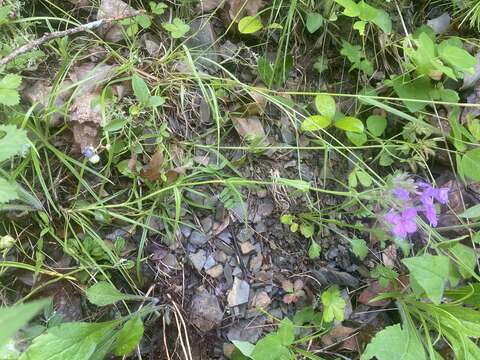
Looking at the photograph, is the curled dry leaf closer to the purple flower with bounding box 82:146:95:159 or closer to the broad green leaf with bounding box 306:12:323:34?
the purple flower with bounding box 82:146:95:159

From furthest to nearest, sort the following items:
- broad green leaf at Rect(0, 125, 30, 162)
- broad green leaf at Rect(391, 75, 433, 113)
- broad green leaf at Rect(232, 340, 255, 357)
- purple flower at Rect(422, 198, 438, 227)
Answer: broad green leaf at Rect(391, 75, 433, 113)
purple flower at Rect(422, 198, 438, 227)
broad green leaf at Rect(232, 340, 255, 357)
broad green leaf at Rect(0, 125, 30, 162)

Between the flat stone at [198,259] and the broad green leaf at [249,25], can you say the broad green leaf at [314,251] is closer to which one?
the flat stone at [198,259]

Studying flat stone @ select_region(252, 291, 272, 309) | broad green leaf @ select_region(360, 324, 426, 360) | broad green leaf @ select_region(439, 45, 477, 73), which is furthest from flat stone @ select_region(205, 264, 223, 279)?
broad green leaf @ select_region(439, 45, 477, 73)

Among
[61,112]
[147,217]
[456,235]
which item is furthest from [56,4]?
[456,235]

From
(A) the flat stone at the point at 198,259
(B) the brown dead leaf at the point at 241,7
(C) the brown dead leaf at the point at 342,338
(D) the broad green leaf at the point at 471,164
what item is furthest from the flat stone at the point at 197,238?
(D) the broad green leaf at the point at 471,164

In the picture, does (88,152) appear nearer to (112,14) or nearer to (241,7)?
(112,14)

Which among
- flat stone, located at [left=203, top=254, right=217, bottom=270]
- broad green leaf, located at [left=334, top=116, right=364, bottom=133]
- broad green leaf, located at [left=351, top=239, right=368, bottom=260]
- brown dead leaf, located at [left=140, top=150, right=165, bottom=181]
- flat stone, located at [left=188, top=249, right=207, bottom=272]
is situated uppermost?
brown dead leaf, located at [left=140, top=150, right=165, bottom=181]
